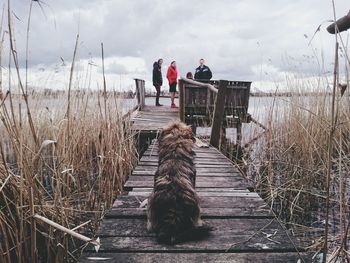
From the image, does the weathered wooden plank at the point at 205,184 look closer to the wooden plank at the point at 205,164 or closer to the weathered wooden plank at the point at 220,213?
the weathered wooden plank at the point at 220,213

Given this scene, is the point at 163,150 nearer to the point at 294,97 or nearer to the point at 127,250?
the point at 127,250

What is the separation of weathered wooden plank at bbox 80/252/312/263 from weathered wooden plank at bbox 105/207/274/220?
60 centimetres

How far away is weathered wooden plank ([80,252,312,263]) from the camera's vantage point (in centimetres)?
181

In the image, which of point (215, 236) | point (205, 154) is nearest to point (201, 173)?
point (205, 154)

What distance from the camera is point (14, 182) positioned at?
6.25 ft

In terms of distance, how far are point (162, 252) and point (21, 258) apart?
813mm

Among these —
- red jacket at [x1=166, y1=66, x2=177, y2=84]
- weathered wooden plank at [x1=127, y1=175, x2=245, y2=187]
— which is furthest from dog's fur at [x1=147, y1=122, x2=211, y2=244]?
red jacket at [x1=166, y1=66, x2=177, y2=84]

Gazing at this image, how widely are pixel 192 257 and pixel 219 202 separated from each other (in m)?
1.04

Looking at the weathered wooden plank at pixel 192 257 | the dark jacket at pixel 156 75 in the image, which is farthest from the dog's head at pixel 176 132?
the dark jacket at pixel 156 75

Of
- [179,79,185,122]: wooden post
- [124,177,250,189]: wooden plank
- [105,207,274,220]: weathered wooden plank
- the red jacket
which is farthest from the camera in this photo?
the red jacket

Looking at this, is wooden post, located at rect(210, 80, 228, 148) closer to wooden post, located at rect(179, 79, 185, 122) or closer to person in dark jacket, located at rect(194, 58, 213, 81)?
wooden post, located at rect(179, 79, 185, 122)

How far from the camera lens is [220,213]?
8.33 feet

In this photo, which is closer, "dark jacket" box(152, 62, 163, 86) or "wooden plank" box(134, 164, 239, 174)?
"wooden plank" box(134, 164, 239, 174)

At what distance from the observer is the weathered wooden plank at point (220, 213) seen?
2482mm
